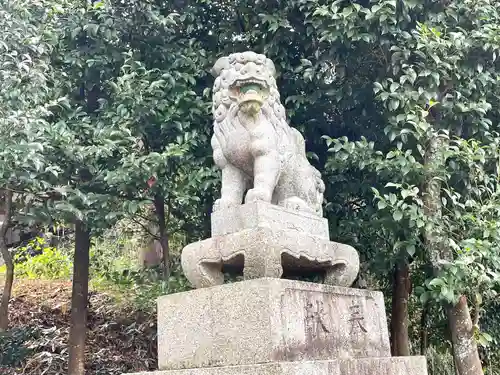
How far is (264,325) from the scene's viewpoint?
124 inches

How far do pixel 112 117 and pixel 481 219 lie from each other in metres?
3.54

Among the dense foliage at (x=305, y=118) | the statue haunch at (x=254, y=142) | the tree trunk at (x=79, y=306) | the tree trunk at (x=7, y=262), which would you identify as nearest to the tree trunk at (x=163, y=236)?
the dense foliage at (x=305, y=118)

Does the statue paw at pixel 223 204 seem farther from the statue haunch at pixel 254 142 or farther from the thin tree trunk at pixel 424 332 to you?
the thin tree trunk at pixel 424 332

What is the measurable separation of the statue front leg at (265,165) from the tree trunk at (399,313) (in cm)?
336

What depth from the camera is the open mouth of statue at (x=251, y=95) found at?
12.5 ft

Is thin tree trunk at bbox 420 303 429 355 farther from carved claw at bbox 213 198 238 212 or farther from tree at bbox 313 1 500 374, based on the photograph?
carved claw at bbox 213 198 238 212

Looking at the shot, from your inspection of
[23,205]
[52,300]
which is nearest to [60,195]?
[23,205]

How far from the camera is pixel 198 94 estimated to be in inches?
255

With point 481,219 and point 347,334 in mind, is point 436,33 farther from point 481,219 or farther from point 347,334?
point 347,334

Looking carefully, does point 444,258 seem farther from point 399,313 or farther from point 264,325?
point 264,325

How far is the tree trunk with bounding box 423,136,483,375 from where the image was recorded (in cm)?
519

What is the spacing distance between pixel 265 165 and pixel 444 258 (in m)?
2.38

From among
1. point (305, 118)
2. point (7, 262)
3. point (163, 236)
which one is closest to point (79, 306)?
point (7, 262)

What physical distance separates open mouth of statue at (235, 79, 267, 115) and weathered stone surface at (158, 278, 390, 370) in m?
1.17
